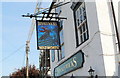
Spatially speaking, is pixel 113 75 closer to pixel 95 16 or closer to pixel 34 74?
pixel 95 16

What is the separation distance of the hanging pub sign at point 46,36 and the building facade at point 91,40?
0.89 meters

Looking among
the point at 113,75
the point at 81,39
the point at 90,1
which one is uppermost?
the point at 90,1

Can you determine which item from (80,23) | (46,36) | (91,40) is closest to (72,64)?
(46,36)

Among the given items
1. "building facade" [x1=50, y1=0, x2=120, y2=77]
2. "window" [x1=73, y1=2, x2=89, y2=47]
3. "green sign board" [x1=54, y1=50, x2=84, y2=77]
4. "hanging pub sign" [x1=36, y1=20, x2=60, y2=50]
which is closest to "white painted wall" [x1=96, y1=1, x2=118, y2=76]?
"building facade" [x1=50, y1=0, x2=120, y2=77]

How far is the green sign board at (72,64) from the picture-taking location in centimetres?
915

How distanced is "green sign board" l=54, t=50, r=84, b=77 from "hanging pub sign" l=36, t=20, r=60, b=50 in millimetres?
934

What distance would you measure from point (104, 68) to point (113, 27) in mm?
1569

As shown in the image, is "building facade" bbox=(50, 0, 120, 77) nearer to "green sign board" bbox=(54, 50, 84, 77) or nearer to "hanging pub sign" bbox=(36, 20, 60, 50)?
"green sign board" bbox=(54, 50, 84, 77)

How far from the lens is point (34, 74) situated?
26734 millimetres

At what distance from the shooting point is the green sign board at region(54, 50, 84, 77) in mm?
9148

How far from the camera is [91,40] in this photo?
327 inches

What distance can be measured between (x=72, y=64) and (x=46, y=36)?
1765 mm

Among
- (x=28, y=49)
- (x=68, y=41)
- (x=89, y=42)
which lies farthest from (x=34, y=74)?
(x=89, y=42)

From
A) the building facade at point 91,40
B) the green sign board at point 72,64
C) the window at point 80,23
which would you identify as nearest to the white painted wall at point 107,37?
the building facade at point 91,40
